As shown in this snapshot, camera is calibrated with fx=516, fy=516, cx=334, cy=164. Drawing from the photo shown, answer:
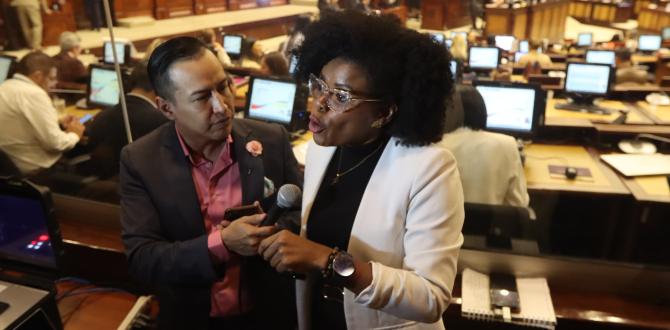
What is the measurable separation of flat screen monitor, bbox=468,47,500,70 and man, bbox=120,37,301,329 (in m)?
6.61

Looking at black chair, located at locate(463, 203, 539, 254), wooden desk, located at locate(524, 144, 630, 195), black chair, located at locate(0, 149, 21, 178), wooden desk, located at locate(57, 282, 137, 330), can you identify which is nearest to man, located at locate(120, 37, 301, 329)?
wooden desk, located at locate(57, 282, 137, 330)

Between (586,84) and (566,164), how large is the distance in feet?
5.40

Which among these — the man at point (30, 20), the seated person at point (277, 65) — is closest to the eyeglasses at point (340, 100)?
the seated person at point (277, 65)

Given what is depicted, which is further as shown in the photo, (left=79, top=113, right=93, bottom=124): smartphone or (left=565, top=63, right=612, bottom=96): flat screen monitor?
(left=565, top=63, right=612, bottom=96): flat screen monitor

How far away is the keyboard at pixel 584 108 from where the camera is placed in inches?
188

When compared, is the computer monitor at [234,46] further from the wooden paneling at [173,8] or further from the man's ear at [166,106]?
the man's ear at [166,106]

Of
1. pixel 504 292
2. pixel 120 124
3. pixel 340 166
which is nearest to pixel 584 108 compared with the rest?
pixel 504 292

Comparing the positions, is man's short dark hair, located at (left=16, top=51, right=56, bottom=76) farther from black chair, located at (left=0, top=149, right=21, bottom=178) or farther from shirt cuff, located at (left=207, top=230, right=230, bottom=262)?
shirt cuff, located at (left=207, top=230, right=230, bottom=262)

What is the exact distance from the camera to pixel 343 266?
99cm

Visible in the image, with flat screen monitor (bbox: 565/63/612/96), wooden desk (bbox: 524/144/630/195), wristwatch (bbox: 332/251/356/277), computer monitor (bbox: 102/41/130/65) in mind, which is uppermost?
wristwatch (bbox: 332/251/356/277)

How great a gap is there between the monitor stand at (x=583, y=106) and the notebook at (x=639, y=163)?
1.22 metres

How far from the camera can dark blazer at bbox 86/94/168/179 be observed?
116 inches

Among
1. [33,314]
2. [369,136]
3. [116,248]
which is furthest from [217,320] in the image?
[116,248]

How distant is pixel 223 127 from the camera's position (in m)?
1.28
